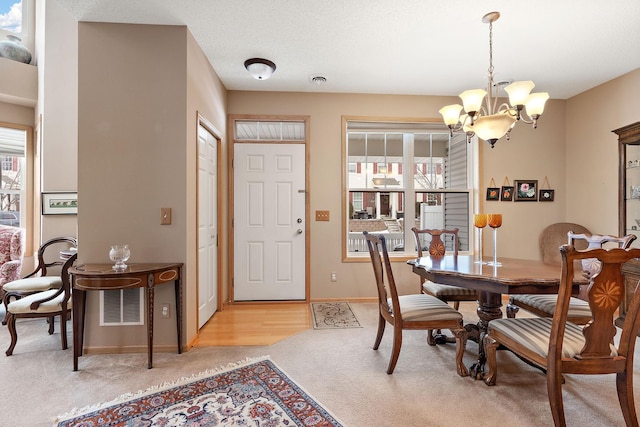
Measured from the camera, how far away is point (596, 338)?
1.47m

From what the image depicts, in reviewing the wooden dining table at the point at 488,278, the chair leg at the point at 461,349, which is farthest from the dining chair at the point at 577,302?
the chair leg at the point at 461,349

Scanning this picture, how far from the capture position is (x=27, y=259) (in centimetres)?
412

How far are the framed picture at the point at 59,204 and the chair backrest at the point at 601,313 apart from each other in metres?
4.86

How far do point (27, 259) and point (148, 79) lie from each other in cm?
356

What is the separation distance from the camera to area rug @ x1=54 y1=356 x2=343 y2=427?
1622mm

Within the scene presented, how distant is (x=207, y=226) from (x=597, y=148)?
4.70 meters

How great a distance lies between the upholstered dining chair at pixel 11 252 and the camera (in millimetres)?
3406

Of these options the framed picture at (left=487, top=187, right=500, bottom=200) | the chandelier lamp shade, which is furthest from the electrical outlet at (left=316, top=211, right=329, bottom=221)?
the framed picture at (left=487, top=187, right=500, bottom=200)

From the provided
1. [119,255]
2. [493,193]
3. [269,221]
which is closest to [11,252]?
[119,255]

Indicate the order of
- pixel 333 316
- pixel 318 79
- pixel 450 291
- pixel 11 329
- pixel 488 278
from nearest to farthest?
pixel 488 278 → pixel 11 329 → pixel 450 291 → pixel 333 316 → pixel 318 79

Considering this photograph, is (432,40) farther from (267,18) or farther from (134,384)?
(134,384)

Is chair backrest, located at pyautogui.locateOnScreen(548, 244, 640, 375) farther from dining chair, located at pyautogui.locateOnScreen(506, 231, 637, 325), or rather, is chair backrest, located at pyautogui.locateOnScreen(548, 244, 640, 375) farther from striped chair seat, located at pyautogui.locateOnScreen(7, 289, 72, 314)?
striped chair seat, located at pyautogui.locateOnScreen(7, 289, 72, 314)

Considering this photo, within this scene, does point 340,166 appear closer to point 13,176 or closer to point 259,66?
point 259,66

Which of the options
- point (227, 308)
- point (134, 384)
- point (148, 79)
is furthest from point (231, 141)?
point (134, 384)
